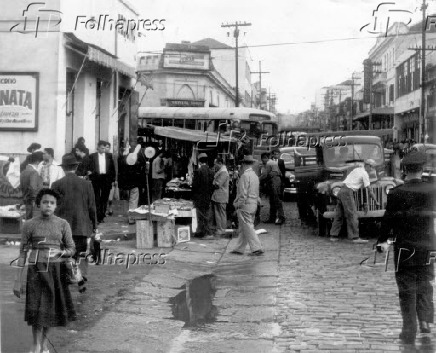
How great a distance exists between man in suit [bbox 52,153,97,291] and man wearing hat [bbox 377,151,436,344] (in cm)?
388

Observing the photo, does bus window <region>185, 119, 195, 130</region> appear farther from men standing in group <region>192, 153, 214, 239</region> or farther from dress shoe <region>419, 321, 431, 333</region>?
dress shoe <region>419, 321, 431, 333</region>

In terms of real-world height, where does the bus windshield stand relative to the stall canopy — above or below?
below

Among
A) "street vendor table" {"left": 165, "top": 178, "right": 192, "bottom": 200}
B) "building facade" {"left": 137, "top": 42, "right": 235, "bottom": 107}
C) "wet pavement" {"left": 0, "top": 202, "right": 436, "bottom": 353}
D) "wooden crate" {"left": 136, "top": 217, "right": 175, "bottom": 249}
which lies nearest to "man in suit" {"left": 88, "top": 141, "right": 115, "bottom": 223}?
"wet pavement" {"left": 0, "top": 202, "right": 436, "bottom": 353}

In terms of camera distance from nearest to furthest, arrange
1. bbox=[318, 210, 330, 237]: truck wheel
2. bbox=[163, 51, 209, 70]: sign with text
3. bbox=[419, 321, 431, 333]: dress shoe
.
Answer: bbox=[419, 321, 431, 333]: dress shoe → bbox=[318, 210, 330, 237]: truck wheel → bbox=[163, 51, 209, 70]: sign with text

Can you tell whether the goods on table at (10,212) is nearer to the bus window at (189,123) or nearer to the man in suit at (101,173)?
the man in suit at (101,173)

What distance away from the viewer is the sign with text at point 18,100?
10930 mm

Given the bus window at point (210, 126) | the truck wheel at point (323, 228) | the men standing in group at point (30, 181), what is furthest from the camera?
the bus window at point (210, 126)

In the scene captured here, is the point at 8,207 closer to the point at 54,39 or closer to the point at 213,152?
the point at 54,39

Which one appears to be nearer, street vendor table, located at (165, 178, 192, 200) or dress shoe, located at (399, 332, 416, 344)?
dress shoe, located at (399, 332, 416, 344)

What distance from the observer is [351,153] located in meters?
17.0

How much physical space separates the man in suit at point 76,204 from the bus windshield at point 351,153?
9022 mm

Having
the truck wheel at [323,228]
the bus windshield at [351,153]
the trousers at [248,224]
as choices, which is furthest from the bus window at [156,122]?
the trousers at [248,224]

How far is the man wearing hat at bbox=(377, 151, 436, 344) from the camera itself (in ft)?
22.2

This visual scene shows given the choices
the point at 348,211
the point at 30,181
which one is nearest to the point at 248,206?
the point at 348,211
